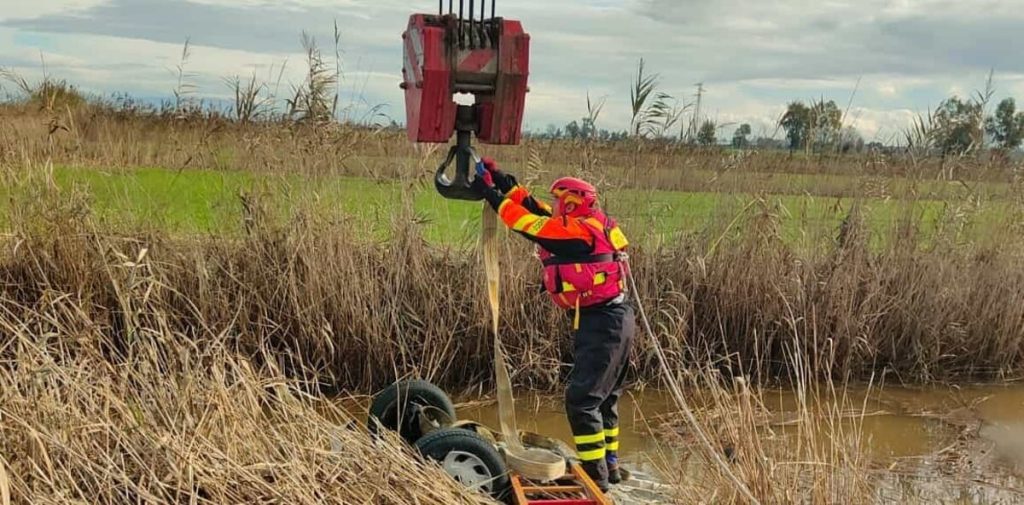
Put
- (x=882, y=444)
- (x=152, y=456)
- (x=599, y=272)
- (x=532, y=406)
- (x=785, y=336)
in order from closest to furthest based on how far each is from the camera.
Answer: (x=152, y=456) → (x=599, y=272) → (x=882, y=444) → (x=532, y=406) → (x=785, y=336)

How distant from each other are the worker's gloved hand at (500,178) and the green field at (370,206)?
2295 millimetres

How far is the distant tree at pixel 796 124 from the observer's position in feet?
24.4

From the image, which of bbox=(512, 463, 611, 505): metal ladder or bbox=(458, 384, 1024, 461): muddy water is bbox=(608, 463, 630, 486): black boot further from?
bbox=(458, 384, 1024, 461): muddy water

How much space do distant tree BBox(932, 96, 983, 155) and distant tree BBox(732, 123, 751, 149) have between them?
1.36 metres

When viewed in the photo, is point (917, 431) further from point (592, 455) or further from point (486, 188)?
point (486, 188)

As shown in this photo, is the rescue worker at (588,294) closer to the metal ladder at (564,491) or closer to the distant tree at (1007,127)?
the metal ladder at (564,491)

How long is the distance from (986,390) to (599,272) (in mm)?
4153

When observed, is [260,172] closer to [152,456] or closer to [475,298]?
[475,298]

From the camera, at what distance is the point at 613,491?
181 inches

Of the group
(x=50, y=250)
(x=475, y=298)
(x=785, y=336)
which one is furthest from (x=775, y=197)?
(x=50, y=250)

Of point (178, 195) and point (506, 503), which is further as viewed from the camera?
point (178, 195)

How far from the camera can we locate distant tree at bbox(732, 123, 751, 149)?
7496 millimetres

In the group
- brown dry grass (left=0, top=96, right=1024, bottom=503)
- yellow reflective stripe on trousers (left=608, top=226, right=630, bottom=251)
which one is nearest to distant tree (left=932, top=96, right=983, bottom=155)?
brown dry grass (left=0, top=96, right=1024, bottom=503)

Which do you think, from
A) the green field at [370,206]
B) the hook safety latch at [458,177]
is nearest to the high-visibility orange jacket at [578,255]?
the hook safety latch at [458,177]
